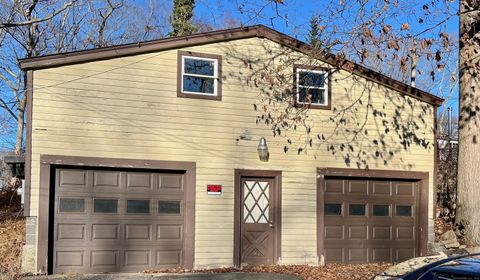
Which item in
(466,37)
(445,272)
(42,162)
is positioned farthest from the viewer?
(466,37)

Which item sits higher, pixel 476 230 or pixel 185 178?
pixel 185 178

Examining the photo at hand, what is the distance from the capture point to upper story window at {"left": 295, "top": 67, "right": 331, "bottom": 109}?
13195 mm

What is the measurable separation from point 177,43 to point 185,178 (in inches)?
122

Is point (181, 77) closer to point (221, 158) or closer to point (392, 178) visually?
point (221, 158)

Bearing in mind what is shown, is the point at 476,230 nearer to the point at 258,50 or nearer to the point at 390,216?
the point at 390,216

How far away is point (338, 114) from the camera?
526 inches

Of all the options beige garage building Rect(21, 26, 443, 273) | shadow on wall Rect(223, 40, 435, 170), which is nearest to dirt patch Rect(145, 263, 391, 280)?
beige garage building Rect(21, 26, 443, 273)

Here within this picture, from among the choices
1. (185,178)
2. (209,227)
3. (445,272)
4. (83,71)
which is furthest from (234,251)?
(445,272)

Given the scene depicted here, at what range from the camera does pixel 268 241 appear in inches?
496

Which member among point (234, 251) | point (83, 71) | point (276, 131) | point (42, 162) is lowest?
point (234, 251)

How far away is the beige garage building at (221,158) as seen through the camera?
1123 centimetres

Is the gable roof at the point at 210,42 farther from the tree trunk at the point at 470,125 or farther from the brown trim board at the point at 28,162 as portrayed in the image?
the tree trunk at the point at 470,125

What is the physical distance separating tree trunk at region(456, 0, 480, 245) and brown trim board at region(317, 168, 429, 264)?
1.56m

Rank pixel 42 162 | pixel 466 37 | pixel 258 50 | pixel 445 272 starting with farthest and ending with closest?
1. pixel 258 50
2. pixel 466 37
3. pixel 42 162
4. pixel 445 272
